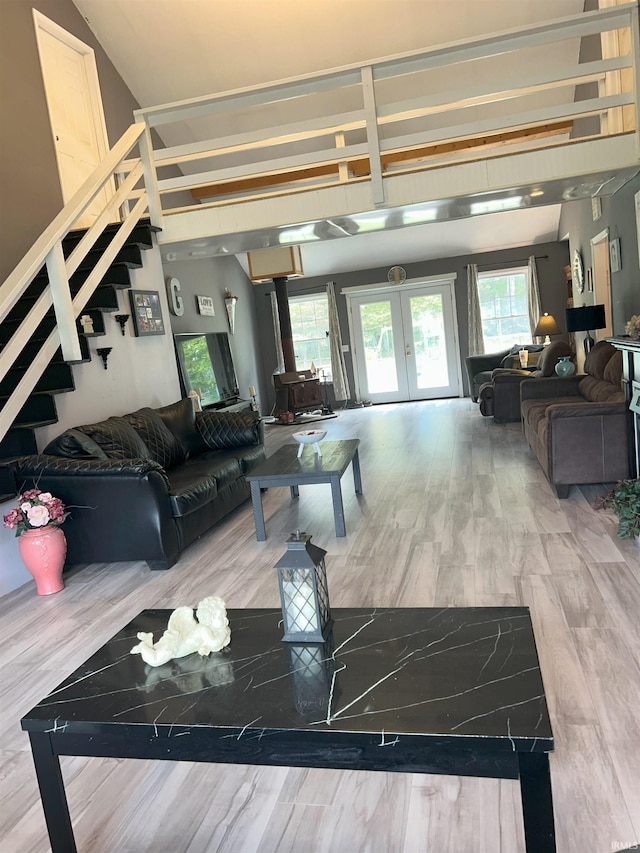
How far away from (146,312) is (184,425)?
1061 mm

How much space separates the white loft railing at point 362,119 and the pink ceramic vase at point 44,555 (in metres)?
0.62

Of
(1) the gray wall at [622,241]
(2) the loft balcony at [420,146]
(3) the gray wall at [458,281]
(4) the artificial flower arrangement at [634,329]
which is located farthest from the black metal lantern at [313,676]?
(3) the gray wall at [458,281]

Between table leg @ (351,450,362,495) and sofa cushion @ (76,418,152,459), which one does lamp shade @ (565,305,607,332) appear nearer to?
table leg @ (351,450,362,495)

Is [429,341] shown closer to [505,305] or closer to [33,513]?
[505,305]

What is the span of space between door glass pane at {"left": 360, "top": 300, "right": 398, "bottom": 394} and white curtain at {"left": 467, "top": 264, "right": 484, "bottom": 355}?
4.44 feet

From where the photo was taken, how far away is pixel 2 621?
3.22m

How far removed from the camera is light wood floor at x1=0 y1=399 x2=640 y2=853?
163cm

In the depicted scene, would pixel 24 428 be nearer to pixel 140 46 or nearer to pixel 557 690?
pixel 557 690

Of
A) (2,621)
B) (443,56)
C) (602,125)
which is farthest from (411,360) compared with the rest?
→ (2,621)

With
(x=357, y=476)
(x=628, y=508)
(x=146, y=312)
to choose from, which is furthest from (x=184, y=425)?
(x=628, y=508)

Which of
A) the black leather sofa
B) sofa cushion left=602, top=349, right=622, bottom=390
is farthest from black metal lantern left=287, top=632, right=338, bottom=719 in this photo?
sofa cushion left=602, top=349, right=622, bottom=390

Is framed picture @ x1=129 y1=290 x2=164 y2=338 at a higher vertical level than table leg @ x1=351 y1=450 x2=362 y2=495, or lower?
higher

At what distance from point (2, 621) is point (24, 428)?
1.20m

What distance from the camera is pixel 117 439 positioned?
4.23 m
